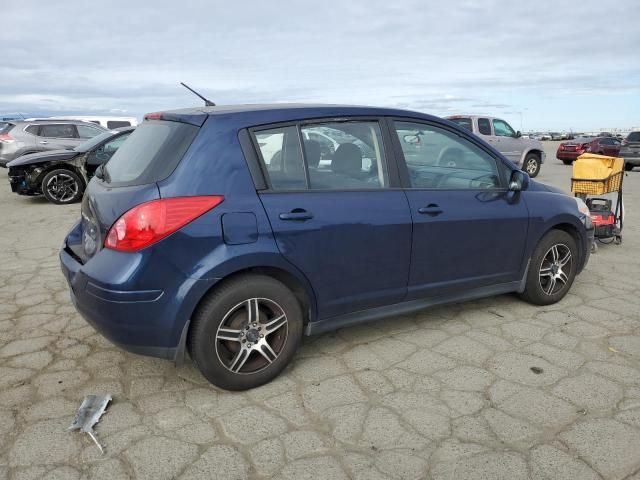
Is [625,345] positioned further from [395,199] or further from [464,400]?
[395,199]

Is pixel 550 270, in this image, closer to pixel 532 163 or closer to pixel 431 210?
pixel 431 210

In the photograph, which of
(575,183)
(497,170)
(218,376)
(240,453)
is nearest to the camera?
(240,453)

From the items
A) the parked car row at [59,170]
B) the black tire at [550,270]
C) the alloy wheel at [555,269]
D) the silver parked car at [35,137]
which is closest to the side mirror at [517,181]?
the black tire at [550,270]

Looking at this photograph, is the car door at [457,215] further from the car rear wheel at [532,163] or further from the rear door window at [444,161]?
the car rear wheel at [532,163]

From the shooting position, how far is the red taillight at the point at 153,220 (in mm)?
2631

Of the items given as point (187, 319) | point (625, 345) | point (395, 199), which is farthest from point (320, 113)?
point (625, 345)

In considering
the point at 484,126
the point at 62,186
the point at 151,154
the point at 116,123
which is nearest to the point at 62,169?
the point at 62,186

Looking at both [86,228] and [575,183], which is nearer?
[86,228]

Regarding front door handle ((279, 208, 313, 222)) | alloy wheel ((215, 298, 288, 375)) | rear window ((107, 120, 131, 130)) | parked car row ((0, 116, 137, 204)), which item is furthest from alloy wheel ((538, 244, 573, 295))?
rear window ((107, 120, 131, 130))

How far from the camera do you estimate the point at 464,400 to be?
291 cm

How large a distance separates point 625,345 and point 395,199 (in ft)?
6.20

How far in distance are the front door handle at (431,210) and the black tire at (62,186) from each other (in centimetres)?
825

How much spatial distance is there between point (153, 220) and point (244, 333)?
2.60ft

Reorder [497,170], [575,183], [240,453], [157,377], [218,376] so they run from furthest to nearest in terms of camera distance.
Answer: [575,183] → [497,170] → [157,377] → [218,376] → [240,453]
